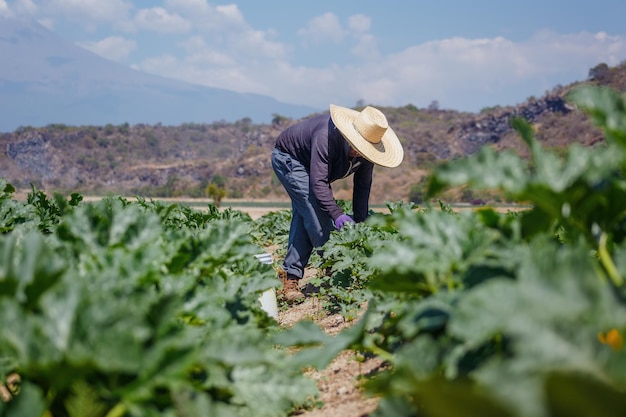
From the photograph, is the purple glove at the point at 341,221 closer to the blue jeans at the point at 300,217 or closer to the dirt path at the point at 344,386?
the blue jeans at the point at 300,217

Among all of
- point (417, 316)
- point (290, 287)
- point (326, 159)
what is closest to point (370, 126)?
point (326, 159)

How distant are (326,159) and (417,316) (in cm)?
455

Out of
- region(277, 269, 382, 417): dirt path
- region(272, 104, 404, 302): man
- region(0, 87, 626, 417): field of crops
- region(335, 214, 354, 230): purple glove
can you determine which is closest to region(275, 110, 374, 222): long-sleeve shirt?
region(272, 104, 404, 302): man

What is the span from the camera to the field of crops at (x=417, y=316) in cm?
121

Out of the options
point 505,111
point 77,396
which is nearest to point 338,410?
point 77,396

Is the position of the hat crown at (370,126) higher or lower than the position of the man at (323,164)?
higher

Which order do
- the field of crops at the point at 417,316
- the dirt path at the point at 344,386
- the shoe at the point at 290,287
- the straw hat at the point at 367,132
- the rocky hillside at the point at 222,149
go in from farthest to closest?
the rocky hillside at the point at 222,149 < the shoe at the point at 290,287 < the straw hat at the point at 367,132 < the dirt path at the point at 344,386 < the field of crops at the point at 417,316

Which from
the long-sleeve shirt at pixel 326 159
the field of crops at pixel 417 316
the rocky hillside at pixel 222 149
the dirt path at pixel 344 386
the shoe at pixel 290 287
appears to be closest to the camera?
the field of crops at pixel 417 316

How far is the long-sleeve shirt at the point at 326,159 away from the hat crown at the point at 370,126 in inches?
7.7

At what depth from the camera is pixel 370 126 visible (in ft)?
19.7

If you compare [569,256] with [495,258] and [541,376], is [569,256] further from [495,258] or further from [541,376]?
[495,258]

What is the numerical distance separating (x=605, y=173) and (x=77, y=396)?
4.40ft

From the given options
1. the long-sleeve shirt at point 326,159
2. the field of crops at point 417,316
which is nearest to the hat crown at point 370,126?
the long-sleeve shirt at point 326,159

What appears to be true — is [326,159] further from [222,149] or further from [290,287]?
[222,149]
